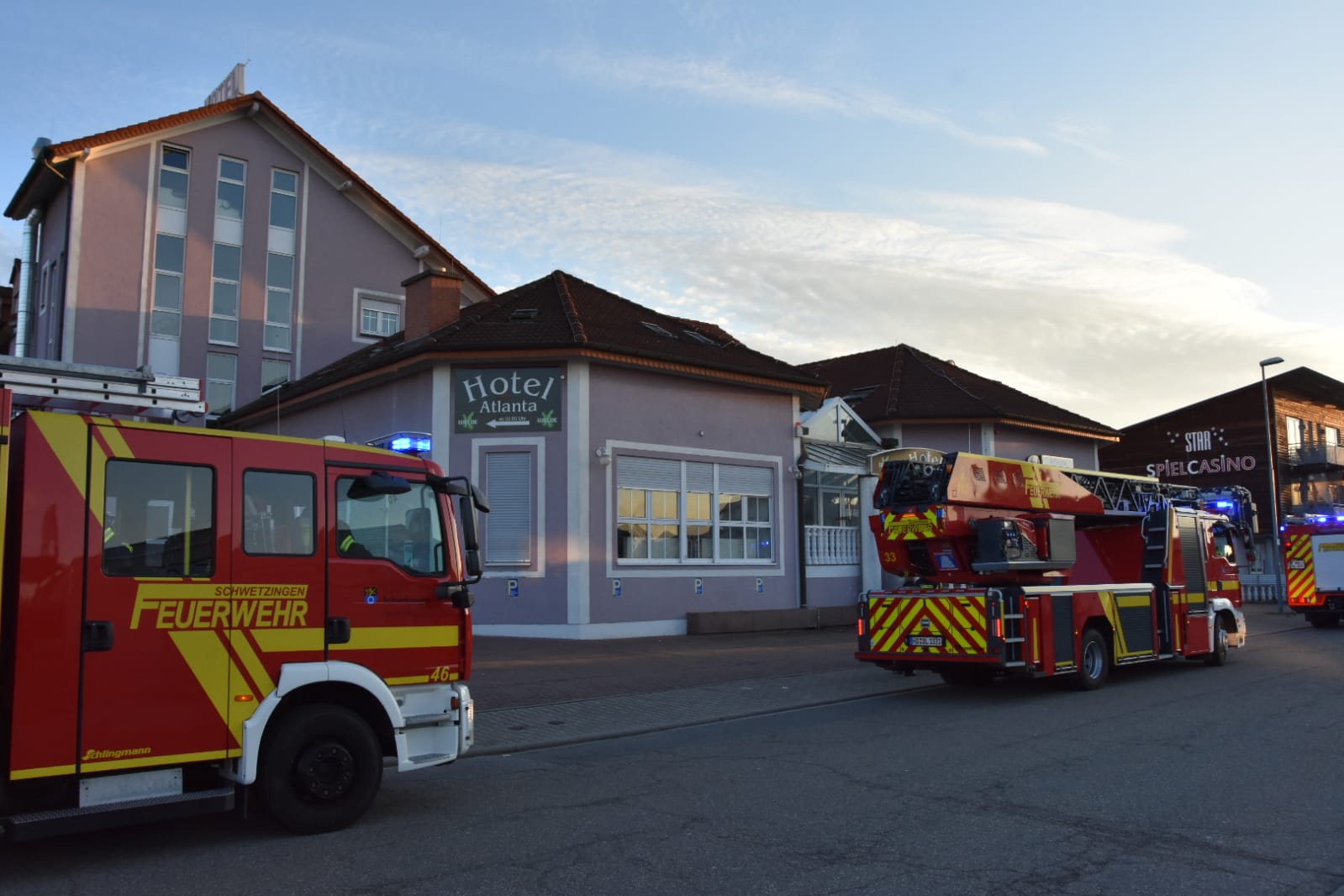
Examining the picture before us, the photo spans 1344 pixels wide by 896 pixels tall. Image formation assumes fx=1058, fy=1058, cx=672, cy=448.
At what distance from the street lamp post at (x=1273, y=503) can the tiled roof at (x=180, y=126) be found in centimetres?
2734

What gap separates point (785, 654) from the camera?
57.9 ft

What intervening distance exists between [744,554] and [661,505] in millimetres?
2453

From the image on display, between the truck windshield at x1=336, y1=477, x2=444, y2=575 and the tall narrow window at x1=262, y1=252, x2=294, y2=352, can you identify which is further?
the tall narrow window at x1=262, y1=252, x2=294, y2=352

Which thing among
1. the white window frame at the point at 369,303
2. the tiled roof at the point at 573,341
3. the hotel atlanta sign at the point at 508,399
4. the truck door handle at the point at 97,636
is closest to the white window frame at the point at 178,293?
the white window frame at the point at 369,303

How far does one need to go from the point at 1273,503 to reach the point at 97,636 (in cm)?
4553

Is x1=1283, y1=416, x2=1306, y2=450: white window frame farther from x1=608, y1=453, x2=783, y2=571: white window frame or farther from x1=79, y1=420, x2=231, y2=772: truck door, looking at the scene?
x1=79, y1=420, x2=231, y2=772: truck door

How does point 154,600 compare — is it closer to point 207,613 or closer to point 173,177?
point 207,613

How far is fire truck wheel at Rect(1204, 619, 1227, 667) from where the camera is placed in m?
16.4

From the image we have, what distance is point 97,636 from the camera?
5934 mm

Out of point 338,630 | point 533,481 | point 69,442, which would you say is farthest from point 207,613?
point 533,481

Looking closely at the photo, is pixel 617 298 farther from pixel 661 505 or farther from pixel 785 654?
pixel 785 654

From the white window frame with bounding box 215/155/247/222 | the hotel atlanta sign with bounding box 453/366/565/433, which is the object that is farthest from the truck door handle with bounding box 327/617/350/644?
the white window frame with bounding box 215/155/247/222

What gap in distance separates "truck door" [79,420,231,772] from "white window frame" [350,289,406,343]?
29.6 meters

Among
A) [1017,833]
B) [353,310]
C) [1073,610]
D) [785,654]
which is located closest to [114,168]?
[353,310]
